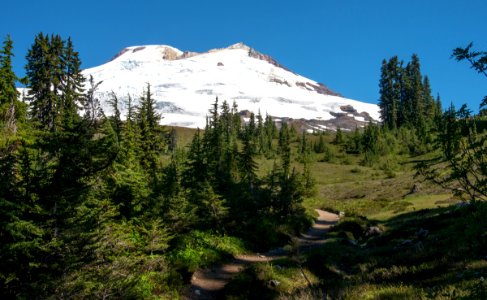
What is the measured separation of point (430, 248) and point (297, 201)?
1813 centimetres

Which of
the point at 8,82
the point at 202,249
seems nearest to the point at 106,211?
the point at 202,249

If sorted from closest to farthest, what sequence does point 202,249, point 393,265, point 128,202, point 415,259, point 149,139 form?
point 393,265
point 415,259
point 128,202
point 202,249
point 149,139

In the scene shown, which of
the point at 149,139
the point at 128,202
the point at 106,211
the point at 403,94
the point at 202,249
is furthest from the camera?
the point at 403,94

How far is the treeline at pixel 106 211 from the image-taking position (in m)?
8.21

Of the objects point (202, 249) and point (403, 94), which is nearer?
point (202, 249)

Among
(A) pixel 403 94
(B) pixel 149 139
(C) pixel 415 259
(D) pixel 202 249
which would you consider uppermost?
(A) pixel 403 94

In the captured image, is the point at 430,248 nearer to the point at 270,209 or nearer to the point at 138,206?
the point at 138,206

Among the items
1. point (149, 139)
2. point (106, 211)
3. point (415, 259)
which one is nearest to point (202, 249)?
point (415, 259)

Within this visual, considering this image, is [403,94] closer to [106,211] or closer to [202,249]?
[202,249]

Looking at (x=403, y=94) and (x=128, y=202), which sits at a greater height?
(x=403, y=94)

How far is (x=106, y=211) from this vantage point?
965 centimetres

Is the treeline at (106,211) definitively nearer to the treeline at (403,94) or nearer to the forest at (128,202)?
the forest at (128,202)

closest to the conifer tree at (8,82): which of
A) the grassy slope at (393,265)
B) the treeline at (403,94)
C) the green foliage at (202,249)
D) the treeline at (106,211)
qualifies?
the treeline at (106,211)

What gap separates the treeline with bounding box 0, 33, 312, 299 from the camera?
8211 mm
